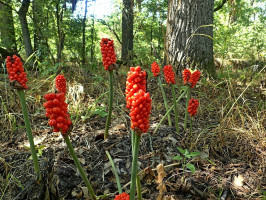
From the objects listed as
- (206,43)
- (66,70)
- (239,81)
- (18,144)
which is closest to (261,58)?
(239,81)

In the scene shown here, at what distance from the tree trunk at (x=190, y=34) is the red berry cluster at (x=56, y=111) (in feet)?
10.2

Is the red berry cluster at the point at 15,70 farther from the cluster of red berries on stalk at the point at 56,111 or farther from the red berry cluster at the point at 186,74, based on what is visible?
the red berry cluster at the point at 186,74

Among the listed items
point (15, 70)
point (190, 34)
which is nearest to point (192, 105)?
point (15, 70)

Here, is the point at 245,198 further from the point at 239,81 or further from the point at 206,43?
the point at 239,81

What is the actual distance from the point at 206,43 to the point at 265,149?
105 inches

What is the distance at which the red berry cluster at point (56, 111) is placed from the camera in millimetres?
1094

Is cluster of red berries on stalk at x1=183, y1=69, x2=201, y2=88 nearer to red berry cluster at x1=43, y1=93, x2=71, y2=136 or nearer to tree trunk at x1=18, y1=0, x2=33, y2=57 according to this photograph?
red berry cluster at x1=43, y1=93, x2=71, y2=136

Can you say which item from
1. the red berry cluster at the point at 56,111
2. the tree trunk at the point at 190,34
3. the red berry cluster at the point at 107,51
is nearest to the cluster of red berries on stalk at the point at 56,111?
the red berry cluster at the point at 56,111

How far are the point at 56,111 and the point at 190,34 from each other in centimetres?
363

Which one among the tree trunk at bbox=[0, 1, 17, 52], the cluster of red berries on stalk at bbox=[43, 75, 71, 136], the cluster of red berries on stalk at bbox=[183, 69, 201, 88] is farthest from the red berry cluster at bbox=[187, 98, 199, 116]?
the tree trunk at bbox=[0, 1, 17, 52]


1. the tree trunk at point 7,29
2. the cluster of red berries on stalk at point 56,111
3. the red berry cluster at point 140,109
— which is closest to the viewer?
the red berry cluster at point 140,109

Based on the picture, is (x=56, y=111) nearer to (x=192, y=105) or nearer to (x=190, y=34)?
(x=192, y=105)

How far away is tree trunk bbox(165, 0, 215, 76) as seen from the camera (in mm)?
3936

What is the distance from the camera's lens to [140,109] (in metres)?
0.99
